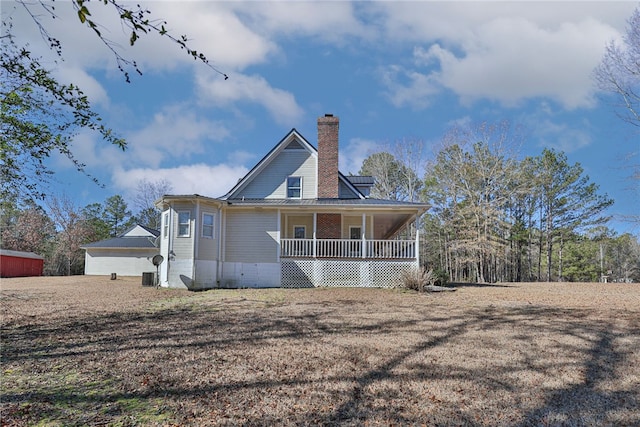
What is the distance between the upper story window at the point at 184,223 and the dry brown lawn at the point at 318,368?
6851 millimetres

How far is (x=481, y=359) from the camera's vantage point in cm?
539

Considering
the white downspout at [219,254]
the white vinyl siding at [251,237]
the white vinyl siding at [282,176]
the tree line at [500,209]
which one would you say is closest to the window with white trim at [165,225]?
the white downspout at [219,254]

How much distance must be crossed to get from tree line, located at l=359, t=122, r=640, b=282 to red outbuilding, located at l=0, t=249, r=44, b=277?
29810 mm

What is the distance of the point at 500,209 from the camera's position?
32750mm

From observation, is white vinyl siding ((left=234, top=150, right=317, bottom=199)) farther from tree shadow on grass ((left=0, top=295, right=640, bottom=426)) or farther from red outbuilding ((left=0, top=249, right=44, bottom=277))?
red outbuilding ((left=0, top=249, right=44, bottom=277))

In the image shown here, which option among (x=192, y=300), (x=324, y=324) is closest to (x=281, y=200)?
(x=192, y=300)

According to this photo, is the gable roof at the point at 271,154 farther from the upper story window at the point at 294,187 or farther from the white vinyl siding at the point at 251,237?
the white vinyl siding at the point at 251,237

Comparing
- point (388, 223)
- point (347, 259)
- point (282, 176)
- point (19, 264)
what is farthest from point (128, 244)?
point (347, 259)

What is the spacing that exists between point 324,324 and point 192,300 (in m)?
5.64

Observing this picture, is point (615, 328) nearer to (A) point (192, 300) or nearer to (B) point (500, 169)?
(A) point (192, 300)

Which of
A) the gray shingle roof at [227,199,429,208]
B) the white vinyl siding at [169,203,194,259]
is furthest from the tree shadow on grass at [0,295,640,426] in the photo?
the gray shingle roof at [227,199,429,208]

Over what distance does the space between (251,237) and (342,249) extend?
13.4 feet

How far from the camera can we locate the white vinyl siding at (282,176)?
18.9 m

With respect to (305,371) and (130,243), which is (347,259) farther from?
(130,243)
